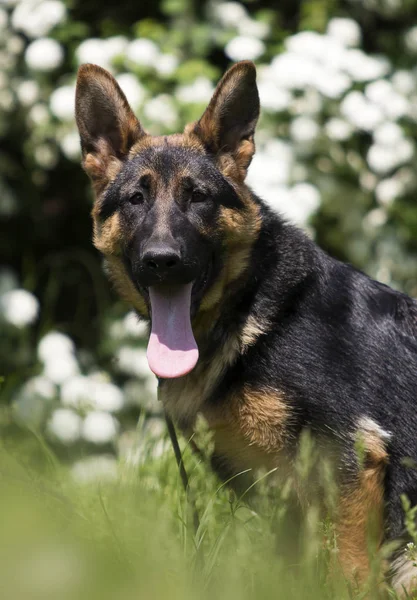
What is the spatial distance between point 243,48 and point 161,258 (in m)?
3.13

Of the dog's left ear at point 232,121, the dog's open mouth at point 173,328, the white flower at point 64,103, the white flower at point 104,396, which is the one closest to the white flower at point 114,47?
the white flower at point 64,103

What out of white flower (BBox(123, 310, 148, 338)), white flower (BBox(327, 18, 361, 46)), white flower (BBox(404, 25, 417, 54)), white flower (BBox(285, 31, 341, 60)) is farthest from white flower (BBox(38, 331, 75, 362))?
white flower (BBox(404, 25, 417, 54))

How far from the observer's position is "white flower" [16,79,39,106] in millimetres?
6414

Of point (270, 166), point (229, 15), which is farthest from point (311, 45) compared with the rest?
point (270, 166)

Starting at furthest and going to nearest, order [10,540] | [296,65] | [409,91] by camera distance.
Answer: [409,91], [296,65], [10,540]

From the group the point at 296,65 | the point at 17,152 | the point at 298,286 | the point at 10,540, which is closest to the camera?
the point at 10,540

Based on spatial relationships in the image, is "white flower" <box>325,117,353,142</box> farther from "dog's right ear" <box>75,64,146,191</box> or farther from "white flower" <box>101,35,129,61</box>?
"dog's right ear" <box>75,64,146,191</box>

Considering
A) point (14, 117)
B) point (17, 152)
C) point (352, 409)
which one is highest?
point (352, 409)

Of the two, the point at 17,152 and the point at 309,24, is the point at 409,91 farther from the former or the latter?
the point at 17,152

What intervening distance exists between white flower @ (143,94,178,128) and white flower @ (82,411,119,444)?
6.56 ft

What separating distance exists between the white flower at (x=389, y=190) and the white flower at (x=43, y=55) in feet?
8.33

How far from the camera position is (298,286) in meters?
3.67

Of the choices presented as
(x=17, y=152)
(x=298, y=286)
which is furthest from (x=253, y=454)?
(x=17, y=152)

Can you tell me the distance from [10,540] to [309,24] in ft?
18.2
